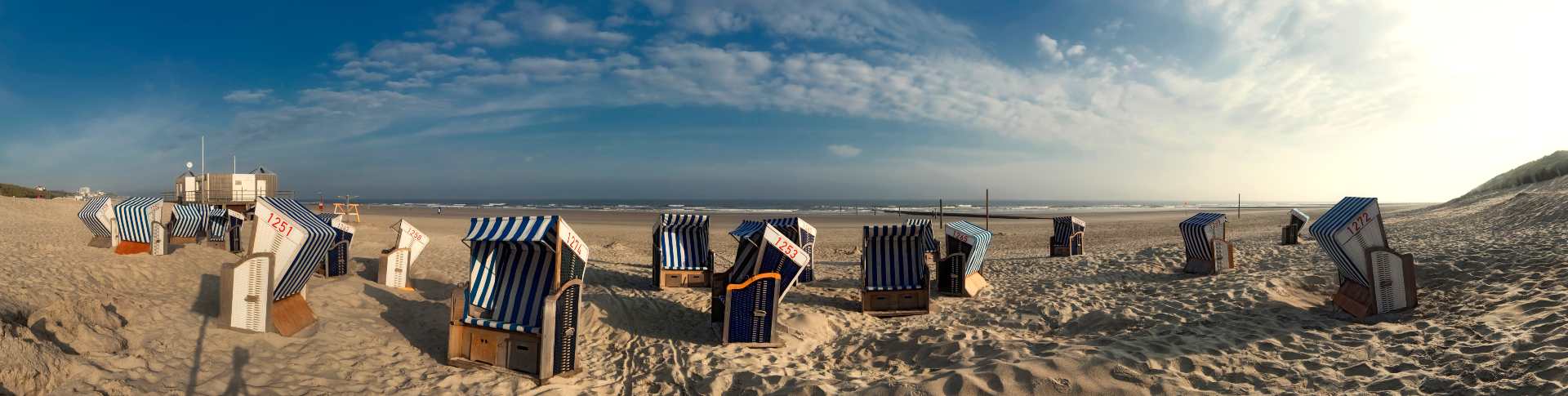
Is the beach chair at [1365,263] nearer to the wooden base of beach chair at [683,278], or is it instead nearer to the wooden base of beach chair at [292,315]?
the wooden base of beach chair at [683,278]

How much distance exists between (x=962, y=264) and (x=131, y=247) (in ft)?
46.2

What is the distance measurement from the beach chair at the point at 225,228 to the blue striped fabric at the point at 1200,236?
57.3 feet

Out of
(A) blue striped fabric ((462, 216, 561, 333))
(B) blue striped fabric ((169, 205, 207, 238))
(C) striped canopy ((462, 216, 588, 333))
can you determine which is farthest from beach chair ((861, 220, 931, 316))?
(B) blue striped fabric ((169, 205, 207, 238))

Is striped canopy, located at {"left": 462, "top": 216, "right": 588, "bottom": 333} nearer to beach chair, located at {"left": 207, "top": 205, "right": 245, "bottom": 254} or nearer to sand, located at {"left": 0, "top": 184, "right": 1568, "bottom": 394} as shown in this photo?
sand, located at {"left": 0, "top": 184, "right": 1568, "bottom": 394}

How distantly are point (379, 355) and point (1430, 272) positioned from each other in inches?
466

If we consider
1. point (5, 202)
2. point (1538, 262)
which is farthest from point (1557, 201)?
point (5, 202)

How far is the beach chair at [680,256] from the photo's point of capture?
10.4 m

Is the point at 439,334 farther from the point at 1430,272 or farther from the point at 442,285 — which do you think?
the point at 1430,272

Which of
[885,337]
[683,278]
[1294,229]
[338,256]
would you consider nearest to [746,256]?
[683,278]

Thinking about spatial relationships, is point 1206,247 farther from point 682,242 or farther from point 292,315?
point 292,315

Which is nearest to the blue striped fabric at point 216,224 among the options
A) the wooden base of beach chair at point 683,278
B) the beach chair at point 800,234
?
the wooden base of beach chair at point 683,278

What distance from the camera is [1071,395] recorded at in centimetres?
447

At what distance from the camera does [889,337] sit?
7.05 meters

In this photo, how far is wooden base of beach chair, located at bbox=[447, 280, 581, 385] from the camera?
5.48 m
